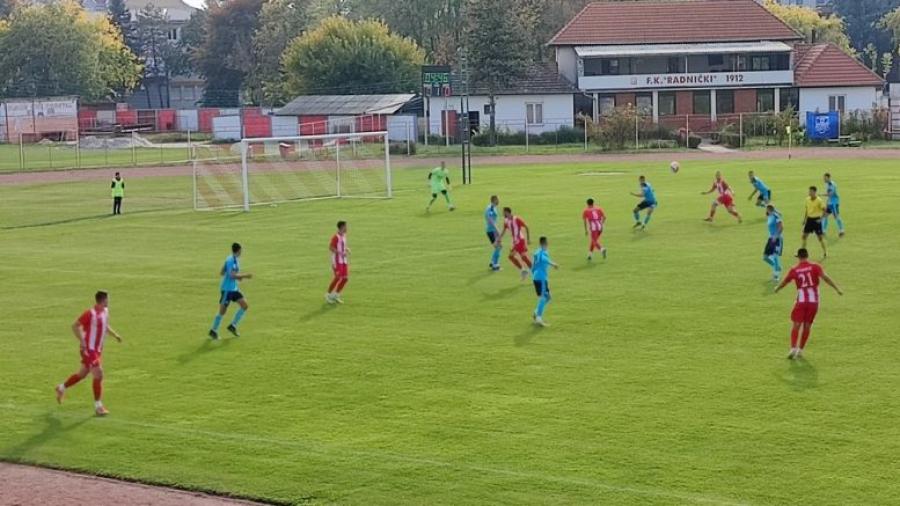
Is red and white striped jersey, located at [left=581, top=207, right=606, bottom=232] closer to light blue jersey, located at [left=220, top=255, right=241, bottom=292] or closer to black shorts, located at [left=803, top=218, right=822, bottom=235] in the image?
black shorts, located at [left=803, top=218, right=822, bottom=235]

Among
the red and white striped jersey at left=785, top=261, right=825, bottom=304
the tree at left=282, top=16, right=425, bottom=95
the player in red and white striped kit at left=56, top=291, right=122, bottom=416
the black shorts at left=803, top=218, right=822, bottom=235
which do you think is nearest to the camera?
the player in red and white striped kit at left=56, top=291, right=122, bottom=416

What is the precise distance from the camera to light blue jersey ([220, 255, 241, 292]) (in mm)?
22859

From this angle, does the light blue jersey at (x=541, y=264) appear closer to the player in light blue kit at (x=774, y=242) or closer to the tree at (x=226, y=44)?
the player in light blue kit at (x=774, y=242)

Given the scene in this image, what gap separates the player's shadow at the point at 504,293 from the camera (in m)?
26.9

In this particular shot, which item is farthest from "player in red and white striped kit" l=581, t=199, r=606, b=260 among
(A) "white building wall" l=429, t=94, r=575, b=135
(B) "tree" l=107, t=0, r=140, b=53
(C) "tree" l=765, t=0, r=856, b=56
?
(B) "tree" l=107, t=0, r=140, b=53

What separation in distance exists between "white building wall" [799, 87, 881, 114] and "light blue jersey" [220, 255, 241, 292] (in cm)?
7246

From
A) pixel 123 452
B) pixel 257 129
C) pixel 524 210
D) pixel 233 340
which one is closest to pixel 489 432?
pixel 123 452

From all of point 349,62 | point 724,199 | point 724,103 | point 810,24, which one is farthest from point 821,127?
point 724,199

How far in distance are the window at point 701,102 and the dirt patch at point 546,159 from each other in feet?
53.3

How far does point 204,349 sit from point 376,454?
24.6 ft

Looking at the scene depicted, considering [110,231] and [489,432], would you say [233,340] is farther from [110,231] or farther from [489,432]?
[110,231]

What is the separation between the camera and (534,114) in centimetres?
8925

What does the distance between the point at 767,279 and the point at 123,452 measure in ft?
54.1

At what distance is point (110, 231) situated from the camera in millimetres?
42219
